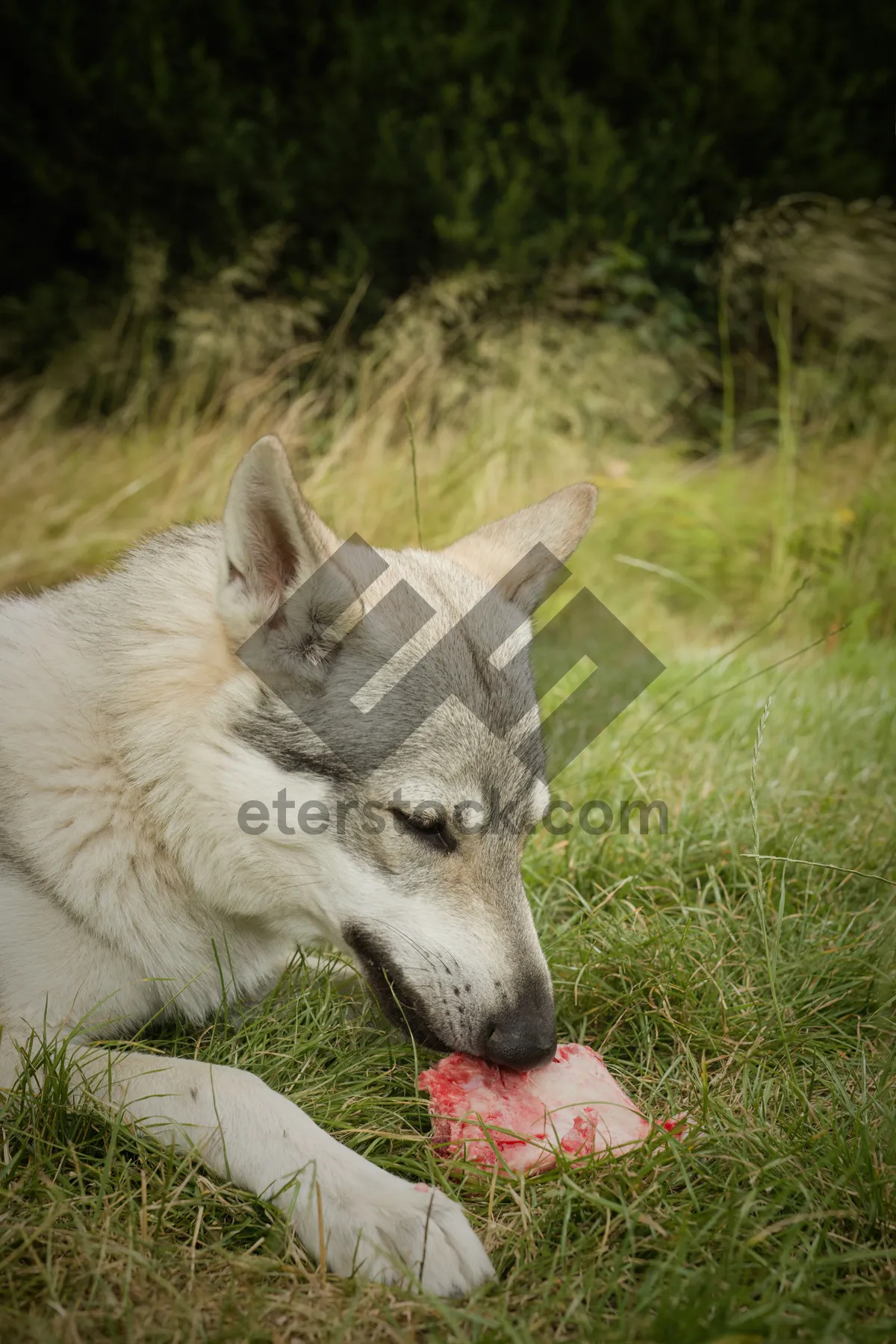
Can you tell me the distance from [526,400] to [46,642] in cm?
522

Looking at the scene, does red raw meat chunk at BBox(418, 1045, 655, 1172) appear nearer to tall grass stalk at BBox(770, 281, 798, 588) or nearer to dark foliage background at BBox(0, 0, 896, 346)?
tall grass stalk at BBox(770, 281, 798, 588)

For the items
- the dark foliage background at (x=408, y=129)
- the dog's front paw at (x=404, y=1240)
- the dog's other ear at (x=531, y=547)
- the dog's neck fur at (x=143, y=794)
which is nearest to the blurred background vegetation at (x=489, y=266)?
the dark foliage background at (x=408, y=129)

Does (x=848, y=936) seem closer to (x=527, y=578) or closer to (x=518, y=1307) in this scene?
(x=527, y=578)

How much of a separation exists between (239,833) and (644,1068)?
1.10 m

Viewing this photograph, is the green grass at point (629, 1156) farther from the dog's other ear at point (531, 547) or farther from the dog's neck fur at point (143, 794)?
the dog's other ear at point (531, 547)

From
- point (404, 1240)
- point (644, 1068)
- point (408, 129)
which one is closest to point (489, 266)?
point (408, 129)

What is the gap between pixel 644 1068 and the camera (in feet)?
7.55

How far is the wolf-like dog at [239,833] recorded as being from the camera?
2.06 meters

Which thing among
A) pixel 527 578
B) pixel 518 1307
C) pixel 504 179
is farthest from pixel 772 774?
pixel 504 179

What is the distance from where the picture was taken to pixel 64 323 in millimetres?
→ 8430

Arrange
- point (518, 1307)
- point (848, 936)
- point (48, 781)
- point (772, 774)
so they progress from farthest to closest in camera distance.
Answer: point (772, 774)
point (848, 936)
point (48, 781)
point (518, 1307)

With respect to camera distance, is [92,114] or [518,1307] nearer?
[518,1307]

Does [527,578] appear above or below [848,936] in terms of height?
above

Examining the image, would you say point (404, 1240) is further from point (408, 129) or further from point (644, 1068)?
point (408, 129)
